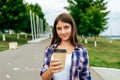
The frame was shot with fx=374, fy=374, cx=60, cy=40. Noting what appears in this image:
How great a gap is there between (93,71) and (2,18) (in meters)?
39.1

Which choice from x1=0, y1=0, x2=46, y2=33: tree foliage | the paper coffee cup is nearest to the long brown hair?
the paper coffee cup

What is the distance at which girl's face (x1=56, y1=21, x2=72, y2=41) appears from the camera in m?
3.46

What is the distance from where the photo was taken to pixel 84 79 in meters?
3.55

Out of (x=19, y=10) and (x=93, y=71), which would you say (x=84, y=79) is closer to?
(x=93, y=71)

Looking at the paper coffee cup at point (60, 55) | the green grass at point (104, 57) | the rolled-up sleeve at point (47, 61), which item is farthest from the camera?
the green grass at point (104, 57)

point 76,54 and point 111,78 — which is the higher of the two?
point 76,54

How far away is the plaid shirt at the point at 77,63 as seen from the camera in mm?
3404

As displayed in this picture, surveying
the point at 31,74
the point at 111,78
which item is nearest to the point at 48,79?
the point at 111,78

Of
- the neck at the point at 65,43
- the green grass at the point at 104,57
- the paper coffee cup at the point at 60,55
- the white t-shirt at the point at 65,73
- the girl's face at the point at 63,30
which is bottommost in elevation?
the green grass at the point at 104,57

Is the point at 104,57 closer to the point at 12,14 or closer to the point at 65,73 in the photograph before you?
the point at 65,73

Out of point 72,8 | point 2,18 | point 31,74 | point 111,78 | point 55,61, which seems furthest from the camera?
point 72,8

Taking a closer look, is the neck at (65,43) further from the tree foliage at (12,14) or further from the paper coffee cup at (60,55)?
the tree foliage at (12,14)

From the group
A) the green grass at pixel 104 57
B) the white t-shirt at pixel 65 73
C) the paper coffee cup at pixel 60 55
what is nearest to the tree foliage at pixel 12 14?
the green grass at pixel 104 57

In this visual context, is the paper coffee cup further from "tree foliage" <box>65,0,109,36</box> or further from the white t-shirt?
"tree foliage" <box>65,0,109,36</box>
